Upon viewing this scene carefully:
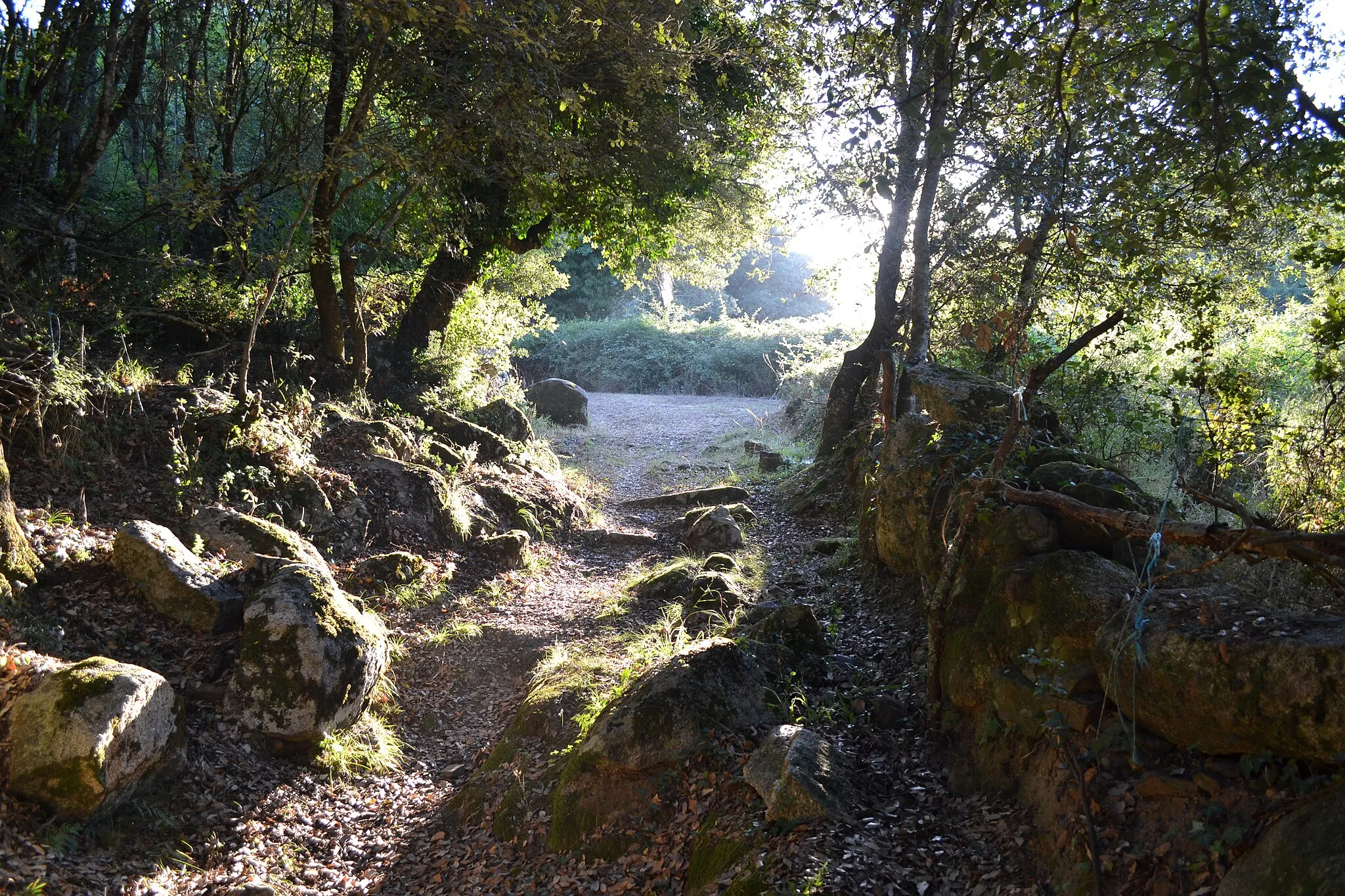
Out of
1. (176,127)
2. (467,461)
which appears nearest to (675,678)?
(467,461)

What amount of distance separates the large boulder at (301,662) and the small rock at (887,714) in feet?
11.0

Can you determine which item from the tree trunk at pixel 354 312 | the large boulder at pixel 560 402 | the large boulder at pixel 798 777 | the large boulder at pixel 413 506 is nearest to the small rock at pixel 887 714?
the large boulder at pixel 798 777

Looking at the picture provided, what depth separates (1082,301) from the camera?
27.9 ft

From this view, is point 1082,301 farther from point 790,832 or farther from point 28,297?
point 28,297

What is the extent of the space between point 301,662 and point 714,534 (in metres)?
5.12

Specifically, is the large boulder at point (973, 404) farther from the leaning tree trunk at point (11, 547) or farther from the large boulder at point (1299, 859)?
the leaning tree trunk at point (11, 547)

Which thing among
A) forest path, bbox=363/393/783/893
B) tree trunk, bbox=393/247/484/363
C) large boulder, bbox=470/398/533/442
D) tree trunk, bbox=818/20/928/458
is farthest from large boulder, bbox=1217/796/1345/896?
tree trunk, bbox=393/247/484/363

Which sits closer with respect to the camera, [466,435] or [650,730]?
[650,730]

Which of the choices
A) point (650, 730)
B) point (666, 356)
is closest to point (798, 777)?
point (650, 730)

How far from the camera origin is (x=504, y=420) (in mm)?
11383

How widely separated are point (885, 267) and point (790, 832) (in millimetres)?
8515

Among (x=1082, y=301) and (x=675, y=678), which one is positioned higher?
(x=1082, y=301)

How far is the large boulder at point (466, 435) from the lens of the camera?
10.2 meters

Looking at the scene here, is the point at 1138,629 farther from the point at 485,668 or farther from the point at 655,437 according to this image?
the point at 655,437
